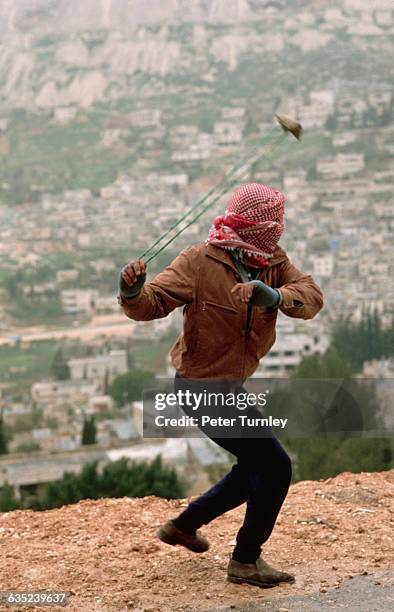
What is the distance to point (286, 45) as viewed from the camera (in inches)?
5138

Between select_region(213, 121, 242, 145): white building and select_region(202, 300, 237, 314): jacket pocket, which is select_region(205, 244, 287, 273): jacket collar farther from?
select_region(213, 121, 242, 145): white building

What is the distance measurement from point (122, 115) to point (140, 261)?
12055cm

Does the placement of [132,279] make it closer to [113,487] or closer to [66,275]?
[113,487]

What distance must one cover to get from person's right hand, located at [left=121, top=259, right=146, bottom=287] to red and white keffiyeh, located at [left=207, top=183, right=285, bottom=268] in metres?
0.41

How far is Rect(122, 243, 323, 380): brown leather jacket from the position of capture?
3990mm

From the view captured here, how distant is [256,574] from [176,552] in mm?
626

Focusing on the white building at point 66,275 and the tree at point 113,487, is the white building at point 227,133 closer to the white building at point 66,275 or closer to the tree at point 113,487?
the white building at point 66,275

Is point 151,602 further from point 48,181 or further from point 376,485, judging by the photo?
point 48,181

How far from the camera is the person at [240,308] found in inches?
157

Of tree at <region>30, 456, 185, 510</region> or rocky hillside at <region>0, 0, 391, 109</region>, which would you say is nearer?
tree at <region>30, 456, 185, 510</region>

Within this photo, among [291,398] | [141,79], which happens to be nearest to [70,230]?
[141,79]

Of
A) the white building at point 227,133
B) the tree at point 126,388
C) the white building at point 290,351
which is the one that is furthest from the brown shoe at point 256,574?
the white building at point 227,133

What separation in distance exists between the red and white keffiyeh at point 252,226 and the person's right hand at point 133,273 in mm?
412

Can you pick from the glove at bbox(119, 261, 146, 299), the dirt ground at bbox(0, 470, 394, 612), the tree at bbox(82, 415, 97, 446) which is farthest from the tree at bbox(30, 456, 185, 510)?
the tree at bbox(82, 415, 97, 446)
